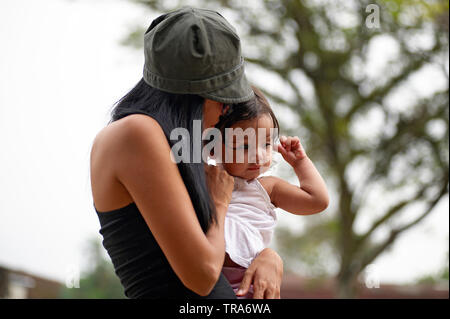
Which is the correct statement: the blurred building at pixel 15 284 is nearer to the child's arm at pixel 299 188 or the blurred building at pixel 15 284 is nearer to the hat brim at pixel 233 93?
the child's arm at pixel 299 188

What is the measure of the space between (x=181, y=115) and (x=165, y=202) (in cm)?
23

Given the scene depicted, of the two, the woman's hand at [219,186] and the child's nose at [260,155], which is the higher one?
the child's nose at [260,155]

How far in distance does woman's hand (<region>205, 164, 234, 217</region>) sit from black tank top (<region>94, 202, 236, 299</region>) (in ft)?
0.56

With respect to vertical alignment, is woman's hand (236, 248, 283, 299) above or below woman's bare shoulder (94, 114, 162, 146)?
below

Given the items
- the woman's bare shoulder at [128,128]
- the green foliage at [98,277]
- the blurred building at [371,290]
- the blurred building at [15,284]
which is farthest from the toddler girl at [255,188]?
the green foliage at [98,277]

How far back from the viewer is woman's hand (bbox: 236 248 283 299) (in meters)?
1.34

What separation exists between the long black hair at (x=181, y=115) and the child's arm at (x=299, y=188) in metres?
0.42

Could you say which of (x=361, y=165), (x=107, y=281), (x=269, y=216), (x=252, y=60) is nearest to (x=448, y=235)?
(x=361, y=165)

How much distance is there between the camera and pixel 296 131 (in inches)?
353

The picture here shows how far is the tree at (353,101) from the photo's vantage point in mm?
8328

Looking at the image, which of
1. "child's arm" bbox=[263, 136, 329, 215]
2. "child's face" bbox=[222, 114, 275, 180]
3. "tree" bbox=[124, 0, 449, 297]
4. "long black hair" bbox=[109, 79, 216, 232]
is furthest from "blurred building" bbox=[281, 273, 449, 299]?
"long black hair" bbox=[109, 79, 216, 232]

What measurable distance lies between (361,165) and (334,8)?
8.34ft

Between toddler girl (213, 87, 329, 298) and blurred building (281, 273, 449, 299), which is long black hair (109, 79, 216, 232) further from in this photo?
blurred building (281, 273, 449, 299)
